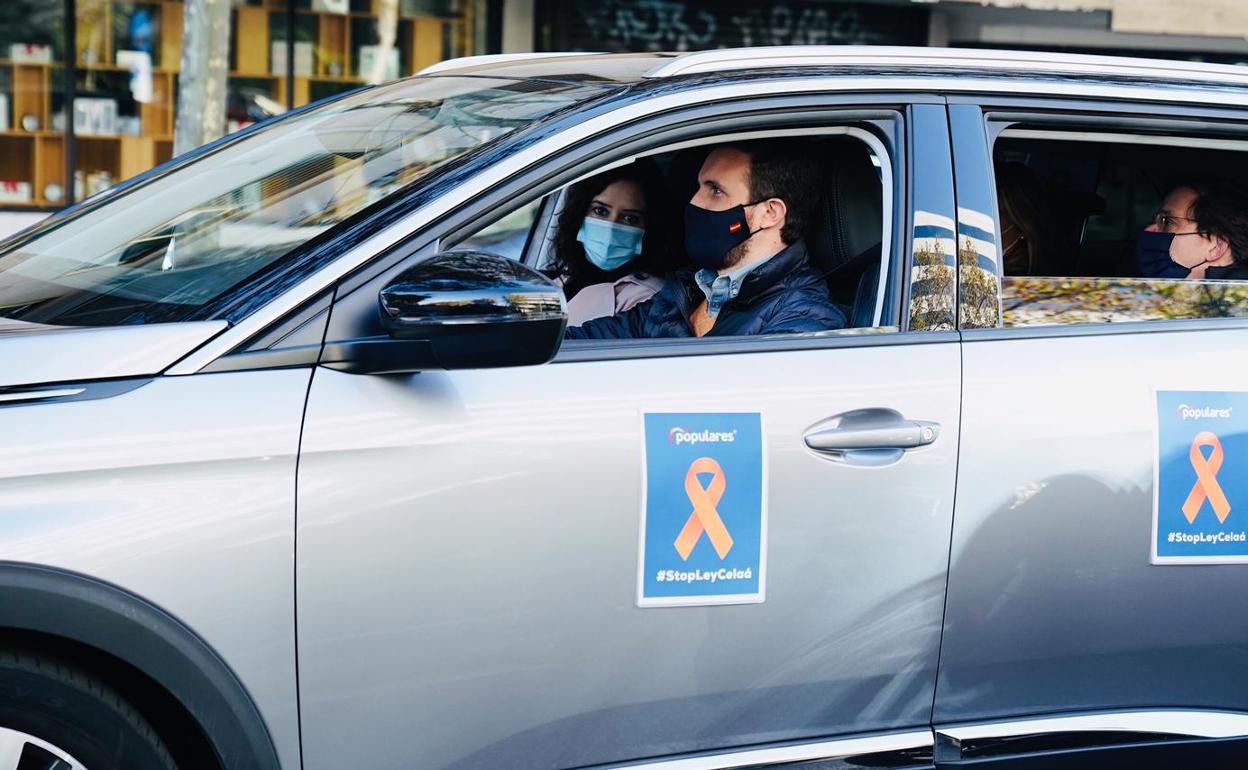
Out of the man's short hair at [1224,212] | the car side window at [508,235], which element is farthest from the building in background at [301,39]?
the man's short hair at [1224,212]

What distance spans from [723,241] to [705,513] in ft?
3.28

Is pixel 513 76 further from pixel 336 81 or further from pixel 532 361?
pixel 336 81

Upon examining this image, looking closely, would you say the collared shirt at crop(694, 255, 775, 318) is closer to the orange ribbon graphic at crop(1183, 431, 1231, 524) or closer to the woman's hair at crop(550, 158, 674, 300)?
the woman's hair at crop(550, 158, 674, 300)

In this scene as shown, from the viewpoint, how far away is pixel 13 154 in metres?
12.0

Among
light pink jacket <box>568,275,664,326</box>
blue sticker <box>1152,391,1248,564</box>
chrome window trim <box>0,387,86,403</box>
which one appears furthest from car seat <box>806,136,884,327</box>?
chrome window trim <box>0,387,86,403</box>

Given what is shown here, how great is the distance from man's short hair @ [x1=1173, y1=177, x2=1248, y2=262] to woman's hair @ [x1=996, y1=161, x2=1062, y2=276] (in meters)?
0.36

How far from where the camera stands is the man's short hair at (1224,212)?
358cm

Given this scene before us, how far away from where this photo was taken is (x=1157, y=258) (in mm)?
3639

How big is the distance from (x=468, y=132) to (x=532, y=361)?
605mm

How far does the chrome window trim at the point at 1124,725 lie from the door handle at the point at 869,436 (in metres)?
0.53

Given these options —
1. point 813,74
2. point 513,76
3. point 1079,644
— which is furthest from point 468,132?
point 1079,644

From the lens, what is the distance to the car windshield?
2508mm

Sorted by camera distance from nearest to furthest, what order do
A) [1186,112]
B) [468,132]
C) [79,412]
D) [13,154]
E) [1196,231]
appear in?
[79,412] → [468,132] → [1186,112] → [1196,231] → [13,154]

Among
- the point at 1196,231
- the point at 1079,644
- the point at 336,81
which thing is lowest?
the point at 1079,644
